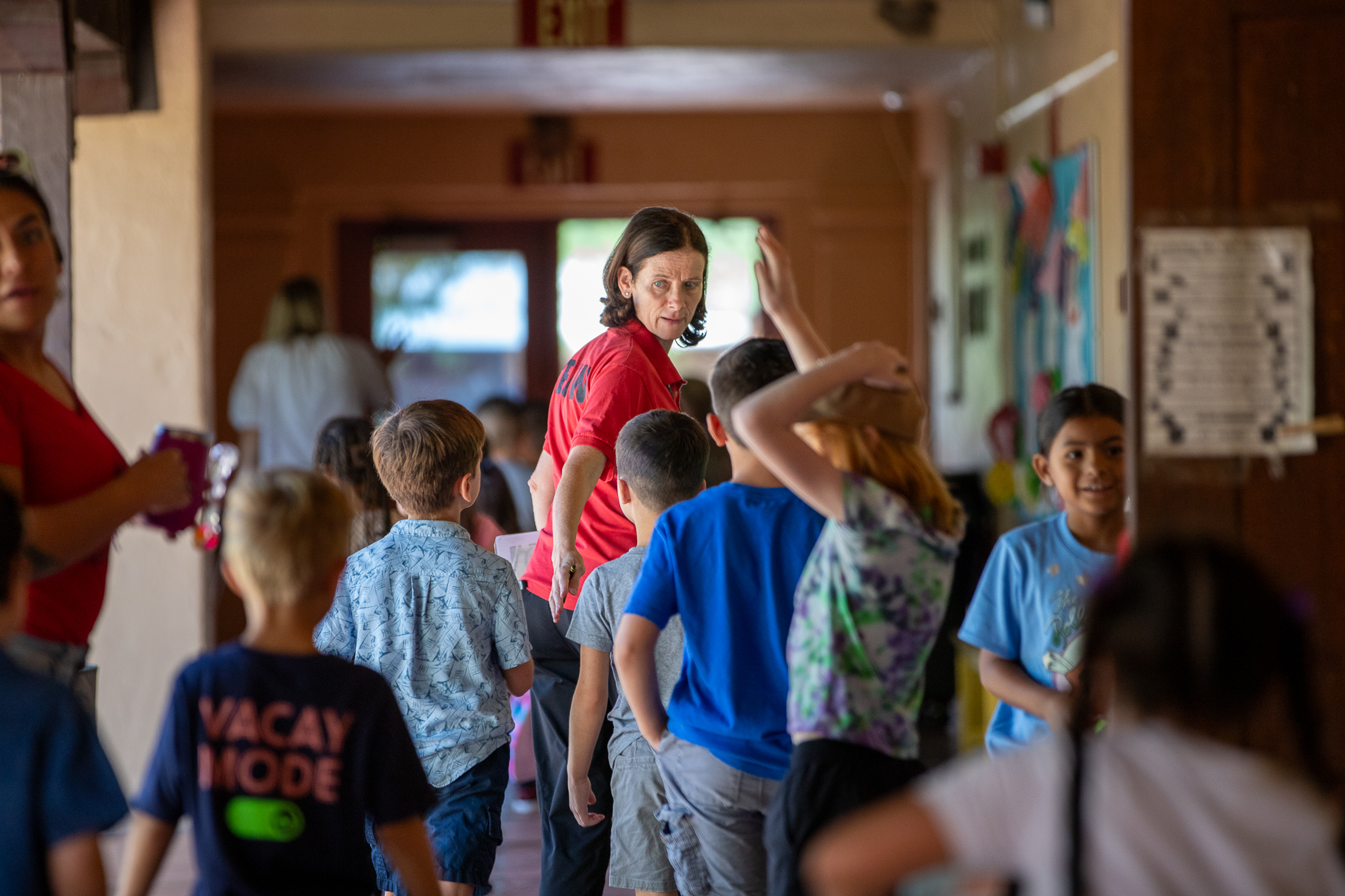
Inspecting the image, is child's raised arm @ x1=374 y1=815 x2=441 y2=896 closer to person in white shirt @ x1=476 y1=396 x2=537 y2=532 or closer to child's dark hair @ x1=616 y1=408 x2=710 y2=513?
child's dark hair @ x1=616 y1=408 x2=710 y2=513

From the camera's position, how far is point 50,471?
6.23ft

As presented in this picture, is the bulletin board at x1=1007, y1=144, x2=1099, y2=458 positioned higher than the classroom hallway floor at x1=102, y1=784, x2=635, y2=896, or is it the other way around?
the bulletin board at x1=1007, y1=144, x2=1099, y2=458

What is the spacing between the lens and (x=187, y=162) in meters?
4.66

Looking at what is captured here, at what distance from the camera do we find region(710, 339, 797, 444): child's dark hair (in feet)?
6.72

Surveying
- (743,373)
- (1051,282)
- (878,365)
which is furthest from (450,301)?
(878,365)

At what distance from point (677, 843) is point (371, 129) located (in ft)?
21.0

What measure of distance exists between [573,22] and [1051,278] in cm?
206

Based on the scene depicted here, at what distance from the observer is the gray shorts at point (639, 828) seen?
238 centimetres

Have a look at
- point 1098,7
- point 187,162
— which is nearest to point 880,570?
point 1098,7

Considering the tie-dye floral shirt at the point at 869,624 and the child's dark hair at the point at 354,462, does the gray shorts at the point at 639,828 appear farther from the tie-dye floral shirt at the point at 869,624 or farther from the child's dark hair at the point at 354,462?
the child's dark hair at the point at 354,462

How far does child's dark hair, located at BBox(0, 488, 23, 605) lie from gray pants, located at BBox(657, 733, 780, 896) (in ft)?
3.26

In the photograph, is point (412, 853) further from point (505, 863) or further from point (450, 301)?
point (450, 301)

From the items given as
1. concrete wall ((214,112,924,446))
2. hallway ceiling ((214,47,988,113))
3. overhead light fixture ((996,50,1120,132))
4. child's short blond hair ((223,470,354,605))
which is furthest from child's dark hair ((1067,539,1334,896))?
concrete wall ((214,112,924,446))

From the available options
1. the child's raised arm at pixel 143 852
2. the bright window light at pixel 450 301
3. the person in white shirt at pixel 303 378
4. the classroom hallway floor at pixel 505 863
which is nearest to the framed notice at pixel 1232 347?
the child's raised arm at pixel 143 852
